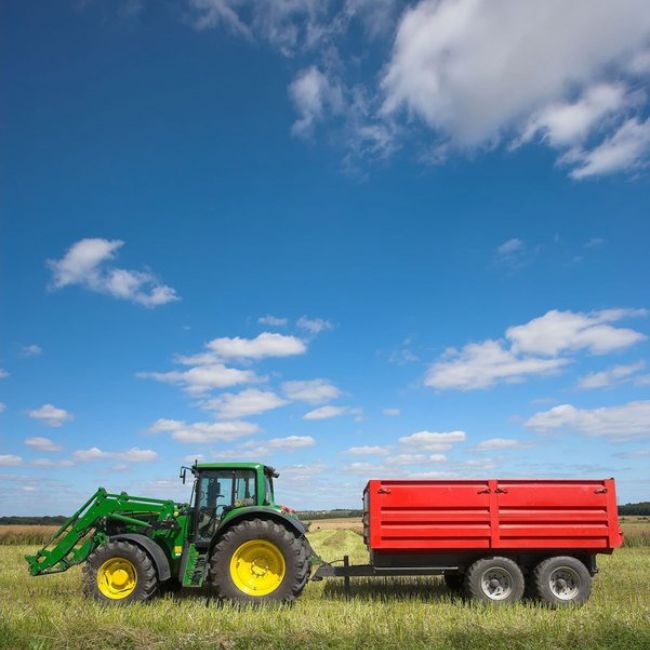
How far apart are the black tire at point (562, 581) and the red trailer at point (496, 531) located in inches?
0.6

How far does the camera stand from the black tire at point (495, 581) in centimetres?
1020

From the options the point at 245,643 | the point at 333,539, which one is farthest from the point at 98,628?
the point at 333,539

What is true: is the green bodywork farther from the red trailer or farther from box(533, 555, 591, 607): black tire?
box(533, 555, 591, 607): black tire

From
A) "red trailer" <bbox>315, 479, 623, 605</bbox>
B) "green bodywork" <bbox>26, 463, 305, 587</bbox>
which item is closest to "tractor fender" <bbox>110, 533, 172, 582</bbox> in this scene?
"green bodywork" <bbox>26, 463, 305, 587</bbox>

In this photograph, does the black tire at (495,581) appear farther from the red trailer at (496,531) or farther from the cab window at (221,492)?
the cab window at (221,492)

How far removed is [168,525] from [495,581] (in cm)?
539

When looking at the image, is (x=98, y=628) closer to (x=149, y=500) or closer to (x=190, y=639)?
(x=190, y=639)

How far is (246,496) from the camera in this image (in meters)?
10.7

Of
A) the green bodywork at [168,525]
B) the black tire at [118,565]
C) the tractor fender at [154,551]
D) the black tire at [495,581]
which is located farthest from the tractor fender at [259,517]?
the black tire at [495,581]

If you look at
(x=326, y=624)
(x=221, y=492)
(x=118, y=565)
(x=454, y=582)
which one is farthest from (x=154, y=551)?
(x=454, y=582)

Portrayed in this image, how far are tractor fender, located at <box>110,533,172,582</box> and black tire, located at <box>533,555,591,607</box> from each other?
586 centimetres

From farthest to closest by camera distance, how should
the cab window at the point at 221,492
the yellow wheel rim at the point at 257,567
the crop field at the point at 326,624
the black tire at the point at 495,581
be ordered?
the cab window at the point at 221,492 < the black tire at the point at 495,581 < the yellow wheel rim at the point at 257,567 < the crop field at the point at 326,624

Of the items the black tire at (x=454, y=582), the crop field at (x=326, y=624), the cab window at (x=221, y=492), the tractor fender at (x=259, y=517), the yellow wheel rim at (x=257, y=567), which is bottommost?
the crop field at (x=326, y=624)

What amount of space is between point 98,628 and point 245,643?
5.99 ft
